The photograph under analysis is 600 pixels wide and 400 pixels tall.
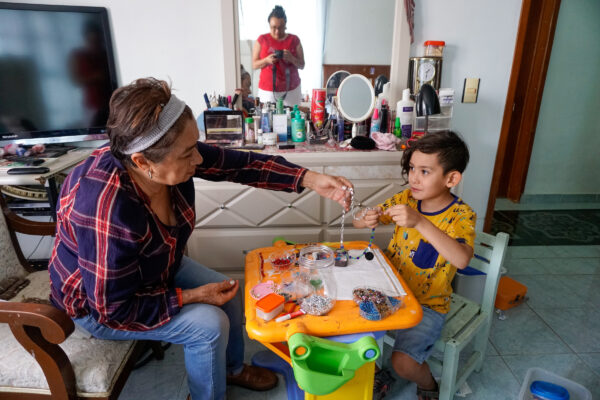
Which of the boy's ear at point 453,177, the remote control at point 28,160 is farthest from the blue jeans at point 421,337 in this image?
the remote control at point 28,160

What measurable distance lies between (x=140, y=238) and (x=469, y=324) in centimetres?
117

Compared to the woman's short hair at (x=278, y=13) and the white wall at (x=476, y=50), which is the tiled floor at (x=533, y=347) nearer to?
the white wall at (x=476, y=50)

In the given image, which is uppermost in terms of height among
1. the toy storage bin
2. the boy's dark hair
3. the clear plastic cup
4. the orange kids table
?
the boy's dark hair

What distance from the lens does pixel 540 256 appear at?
2525mm

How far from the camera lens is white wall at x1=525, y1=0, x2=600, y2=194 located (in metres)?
2.98

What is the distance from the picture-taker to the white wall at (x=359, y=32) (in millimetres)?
2041

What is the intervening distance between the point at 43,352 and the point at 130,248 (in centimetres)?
34

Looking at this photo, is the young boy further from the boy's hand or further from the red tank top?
the red tank top

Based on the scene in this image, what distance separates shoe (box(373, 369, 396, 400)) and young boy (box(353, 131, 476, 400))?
0.13 metres

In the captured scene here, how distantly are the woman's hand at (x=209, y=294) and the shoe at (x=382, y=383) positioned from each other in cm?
73

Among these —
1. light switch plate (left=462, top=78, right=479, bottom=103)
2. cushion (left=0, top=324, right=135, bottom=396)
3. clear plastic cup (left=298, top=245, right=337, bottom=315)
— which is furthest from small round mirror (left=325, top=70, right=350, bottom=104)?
cushion (left=0, top=324, right=135, bottom=396)

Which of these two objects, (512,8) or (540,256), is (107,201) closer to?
(512,8)

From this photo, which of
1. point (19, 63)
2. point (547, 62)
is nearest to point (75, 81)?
point (19, 63)

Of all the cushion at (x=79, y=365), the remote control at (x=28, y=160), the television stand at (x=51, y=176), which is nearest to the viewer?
the cushion at (x=79, y=365)
